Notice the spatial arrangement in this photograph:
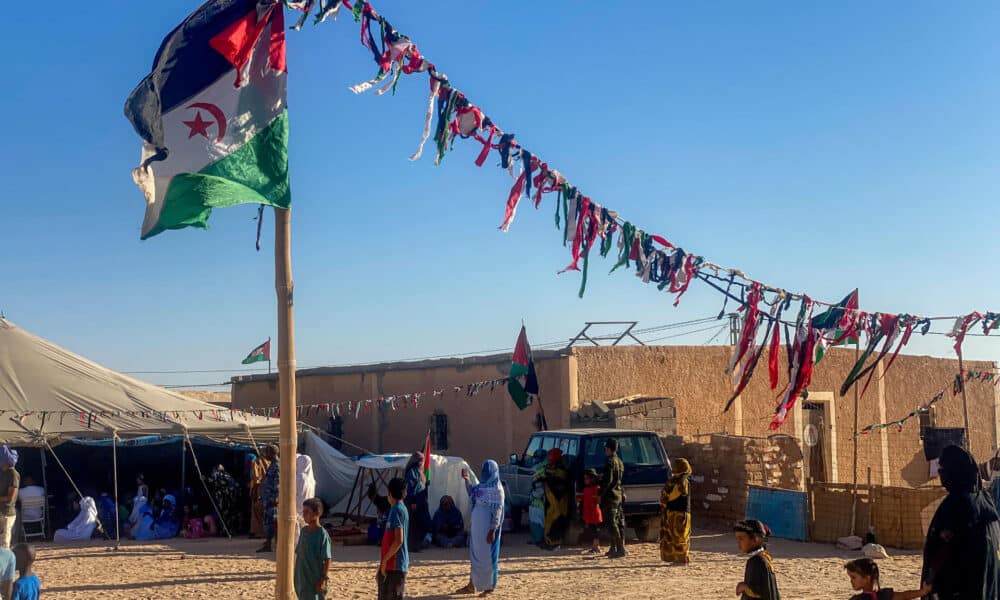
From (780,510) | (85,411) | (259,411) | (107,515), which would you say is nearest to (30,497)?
(107,515)

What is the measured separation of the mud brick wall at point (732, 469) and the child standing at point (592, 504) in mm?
3082

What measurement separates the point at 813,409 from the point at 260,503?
11.4m

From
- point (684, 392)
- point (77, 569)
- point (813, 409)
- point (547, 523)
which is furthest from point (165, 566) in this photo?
point (813, 409)

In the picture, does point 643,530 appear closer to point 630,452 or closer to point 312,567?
point 630,452

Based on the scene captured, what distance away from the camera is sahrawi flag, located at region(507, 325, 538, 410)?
17281 millimetres

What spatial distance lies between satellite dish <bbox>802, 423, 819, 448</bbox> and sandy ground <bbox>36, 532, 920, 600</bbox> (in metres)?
6.33

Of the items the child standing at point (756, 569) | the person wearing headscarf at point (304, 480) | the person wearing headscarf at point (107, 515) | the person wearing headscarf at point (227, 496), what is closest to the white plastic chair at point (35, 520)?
the person wearing headscarf at point (107, 515)

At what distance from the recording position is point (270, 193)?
6.31m

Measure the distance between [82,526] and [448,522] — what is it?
18.6ft

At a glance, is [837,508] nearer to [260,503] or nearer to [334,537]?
[334,537]

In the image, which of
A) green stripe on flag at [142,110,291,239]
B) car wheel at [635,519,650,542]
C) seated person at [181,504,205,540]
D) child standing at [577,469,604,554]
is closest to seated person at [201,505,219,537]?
seated person at [181,504,205,540]

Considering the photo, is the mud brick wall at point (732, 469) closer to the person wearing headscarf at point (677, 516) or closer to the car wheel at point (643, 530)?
the car wheel at point (643, 530)

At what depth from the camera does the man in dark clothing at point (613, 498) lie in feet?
41.5

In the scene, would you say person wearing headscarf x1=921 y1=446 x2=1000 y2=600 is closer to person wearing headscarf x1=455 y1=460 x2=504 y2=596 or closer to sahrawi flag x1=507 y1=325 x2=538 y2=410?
person wearing headscarf x1=455 y1=460 x2=504 y2=596
